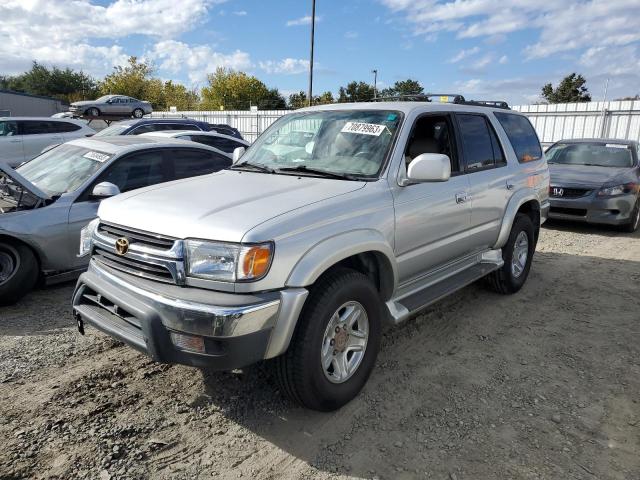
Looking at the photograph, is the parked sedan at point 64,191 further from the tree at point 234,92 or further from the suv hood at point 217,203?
the tree at point 234,92

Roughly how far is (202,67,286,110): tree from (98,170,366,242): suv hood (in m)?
55.6

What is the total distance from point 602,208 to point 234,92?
54.9 metres

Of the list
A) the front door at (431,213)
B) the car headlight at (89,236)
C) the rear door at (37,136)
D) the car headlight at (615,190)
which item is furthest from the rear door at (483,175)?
the rear door at (37,136)

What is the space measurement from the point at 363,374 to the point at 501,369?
1.24 meters

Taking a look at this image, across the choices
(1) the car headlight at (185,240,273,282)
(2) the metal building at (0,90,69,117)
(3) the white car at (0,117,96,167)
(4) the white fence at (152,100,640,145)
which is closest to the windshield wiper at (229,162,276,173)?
(1) the car headlight at (185,240,273,282)

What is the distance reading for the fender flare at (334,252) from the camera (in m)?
2.68

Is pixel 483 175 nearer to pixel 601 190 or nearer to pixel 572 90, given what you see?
pixel 601 190

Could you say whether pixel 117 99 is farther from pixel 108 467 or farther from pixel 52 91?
pixel 52 91

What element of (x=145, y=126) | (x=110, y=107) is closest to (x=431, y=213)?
(x=145, y=126)

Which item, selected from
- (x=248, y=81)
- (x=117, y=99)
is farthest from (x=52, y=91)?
(x=117, y=99)

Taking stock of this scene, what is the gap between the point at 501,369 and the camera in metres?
3.74

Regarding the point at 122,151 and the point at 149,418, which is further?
the point at 122,151

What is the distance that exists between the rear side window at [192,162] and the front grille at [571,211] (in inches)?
249

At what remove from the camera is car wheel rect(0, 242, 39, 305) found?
14.9 feet
